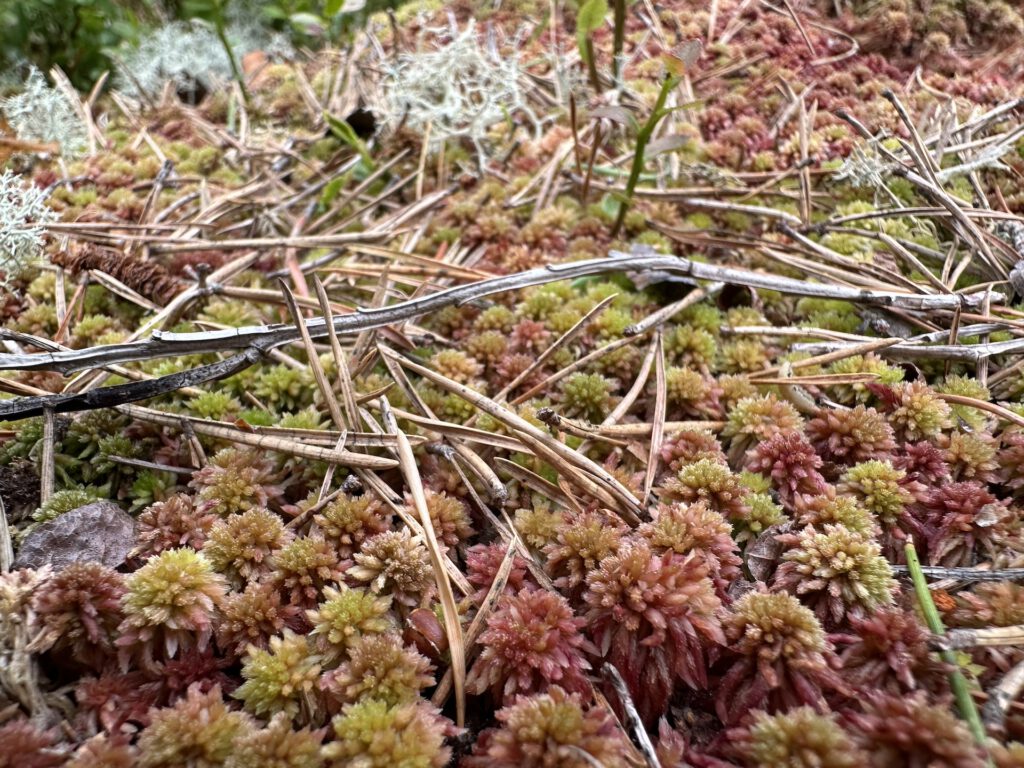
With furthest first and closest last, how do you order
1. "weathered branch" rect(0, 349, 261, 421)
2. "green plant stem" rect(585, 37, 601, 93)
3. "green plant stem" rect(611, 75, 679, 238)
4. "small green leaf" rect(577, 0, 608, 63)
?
"green plant stem" rect(585, 37, 601, 93)
"small green leaf" rect(577, 0, 608, 63)
"green plant stem" rect(611, 75, 679, 238)
"weathered branch" rect(0, 349, 261, 421)

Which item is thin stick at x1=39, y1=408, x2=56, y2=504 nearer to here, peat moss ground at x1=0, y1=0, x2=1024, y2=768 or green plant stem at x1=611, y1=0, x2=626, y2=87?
peat moss ground at x1=0, y1=0, x2=1024, y2=768

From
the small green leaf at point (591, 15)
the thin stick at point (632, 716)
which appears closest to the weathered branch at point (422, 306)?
the thin stick at point (632, 716)

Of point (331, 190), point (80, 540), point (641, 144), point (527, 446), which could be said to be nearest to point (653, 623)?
point (527, 446)

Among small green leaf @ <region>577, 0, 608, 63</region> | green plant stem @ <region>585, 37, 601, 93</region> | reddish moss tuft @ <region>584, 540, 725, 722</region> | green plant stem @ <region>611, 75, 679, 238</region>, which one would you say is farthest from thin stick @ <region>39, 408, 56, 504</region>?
green plant stem @ <region>585, 37, 601, 93</region>

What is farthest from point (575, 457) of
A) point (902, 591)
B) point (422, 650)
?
point (902, 591)

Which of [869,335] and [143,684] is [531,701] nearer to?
[143,684]

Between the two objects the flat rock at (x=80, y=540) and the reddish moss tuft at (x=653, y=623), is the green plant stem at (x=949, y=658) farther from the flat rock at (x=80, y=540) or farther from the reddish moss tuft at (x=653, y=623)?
the flat rock at (x=80, y=540)
